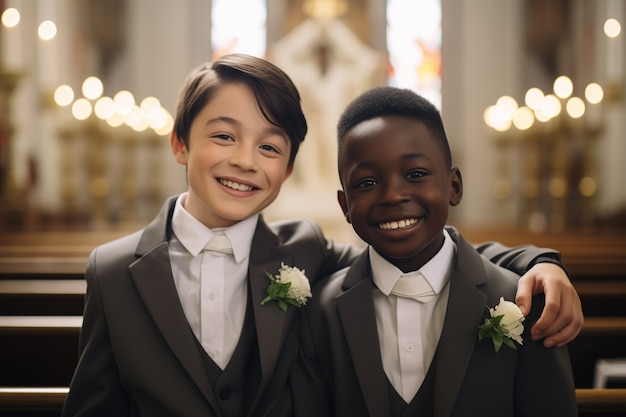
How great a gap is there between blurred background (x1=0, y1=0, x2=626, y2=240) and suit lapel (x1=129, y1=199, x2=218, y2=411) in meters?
4.23

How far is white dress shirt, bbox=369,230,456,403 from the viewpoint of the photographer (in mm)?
1462

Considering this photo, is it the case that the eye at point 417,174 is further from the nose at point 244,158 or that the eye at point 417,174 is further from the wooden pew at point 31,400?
the wooden pew at point 31,400

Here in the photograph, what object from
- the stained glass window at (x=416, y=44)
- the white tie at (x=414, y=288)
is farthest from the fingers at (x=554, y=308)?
the stained glass window at (x=416, y=44)

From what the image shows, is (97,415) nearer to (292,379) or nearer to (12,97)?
(292,379)

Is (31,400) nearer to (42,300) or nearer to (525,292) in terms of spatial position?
(42,300)

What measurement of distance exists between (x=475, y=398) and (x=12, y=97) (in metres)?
6.73

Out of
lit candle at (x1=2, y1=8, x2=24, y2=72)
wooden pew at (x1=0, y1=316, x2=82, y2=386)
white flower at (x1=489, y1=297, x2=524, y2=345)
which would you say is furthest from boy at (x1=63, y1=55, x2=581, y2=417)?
lit candle at (x1=2, y1=8, x2=24, y2=72)

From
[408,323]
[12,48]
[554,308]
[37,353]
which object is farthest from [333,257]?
[12,48]

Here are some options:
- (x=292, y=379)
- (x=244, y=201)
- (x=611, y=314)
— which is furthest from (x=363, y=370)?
(x=611, y=314)

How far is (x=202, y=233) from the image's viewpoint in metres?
1.61

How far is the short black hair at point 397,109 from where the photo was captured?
150 centimetres

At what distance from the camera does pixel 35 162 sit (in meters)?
7.65

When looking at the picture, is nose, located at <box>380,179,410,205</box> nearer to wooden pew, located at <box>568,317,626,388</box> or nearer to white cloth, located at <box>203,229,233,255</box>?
white cloth, located at <box>203,229,233,255</box>

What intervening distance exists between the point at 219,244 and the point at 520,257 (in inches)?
31.9
